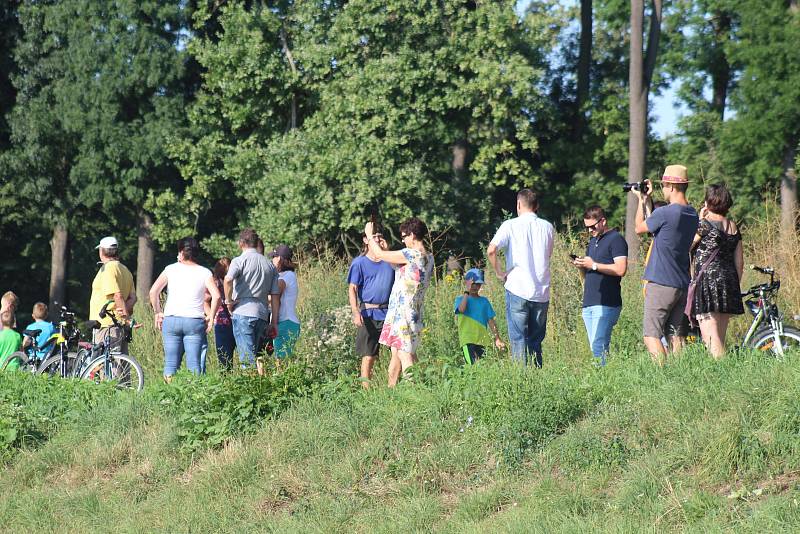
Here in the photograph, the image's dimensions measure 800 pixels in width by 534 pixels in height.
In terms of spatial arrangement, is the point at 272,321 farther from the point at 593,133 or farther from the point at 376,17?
the point at 593,133

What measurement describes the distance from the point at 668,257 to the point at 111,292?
626 centimetres

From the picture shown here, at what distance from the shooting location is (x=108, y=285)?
1212cm

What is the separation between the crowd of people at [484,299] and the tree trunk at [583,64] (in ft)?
71.9

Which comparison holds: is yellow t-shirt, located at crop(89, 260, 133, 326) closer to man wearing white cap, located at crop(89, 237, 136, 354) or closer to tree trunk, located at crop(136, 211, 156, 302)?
man wearing white cap, located at crop(89, 237, 136, 354)

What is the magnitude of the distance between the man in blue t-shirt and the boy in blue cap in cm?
97

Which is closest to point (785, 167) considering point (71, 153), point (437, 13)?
point (437, 13)

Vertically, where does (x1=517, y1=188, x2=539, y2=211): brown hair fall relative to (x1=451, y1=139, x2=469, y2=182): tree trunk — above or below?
below

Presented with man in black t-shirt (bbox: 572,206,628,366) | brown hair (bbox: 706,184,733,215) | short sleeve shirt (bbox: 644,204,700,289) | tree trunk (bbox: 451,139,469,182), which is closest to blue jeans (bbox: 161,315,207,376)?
man in black t-shirt (bbox: 572,206,628,366)

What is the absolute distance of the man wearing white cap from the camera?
12.1m

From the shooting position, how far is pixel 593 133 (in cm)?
3284

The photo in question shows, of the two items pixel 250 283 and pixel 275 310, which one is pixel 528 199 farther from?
pixel 275 310

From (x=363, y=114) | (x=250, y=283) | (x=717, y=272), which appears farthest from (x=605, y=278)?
(x=363, y=114)

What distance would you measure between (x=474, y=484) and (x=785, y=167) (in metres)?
23.8

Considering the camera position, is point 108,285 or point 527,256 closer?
point 527,256
